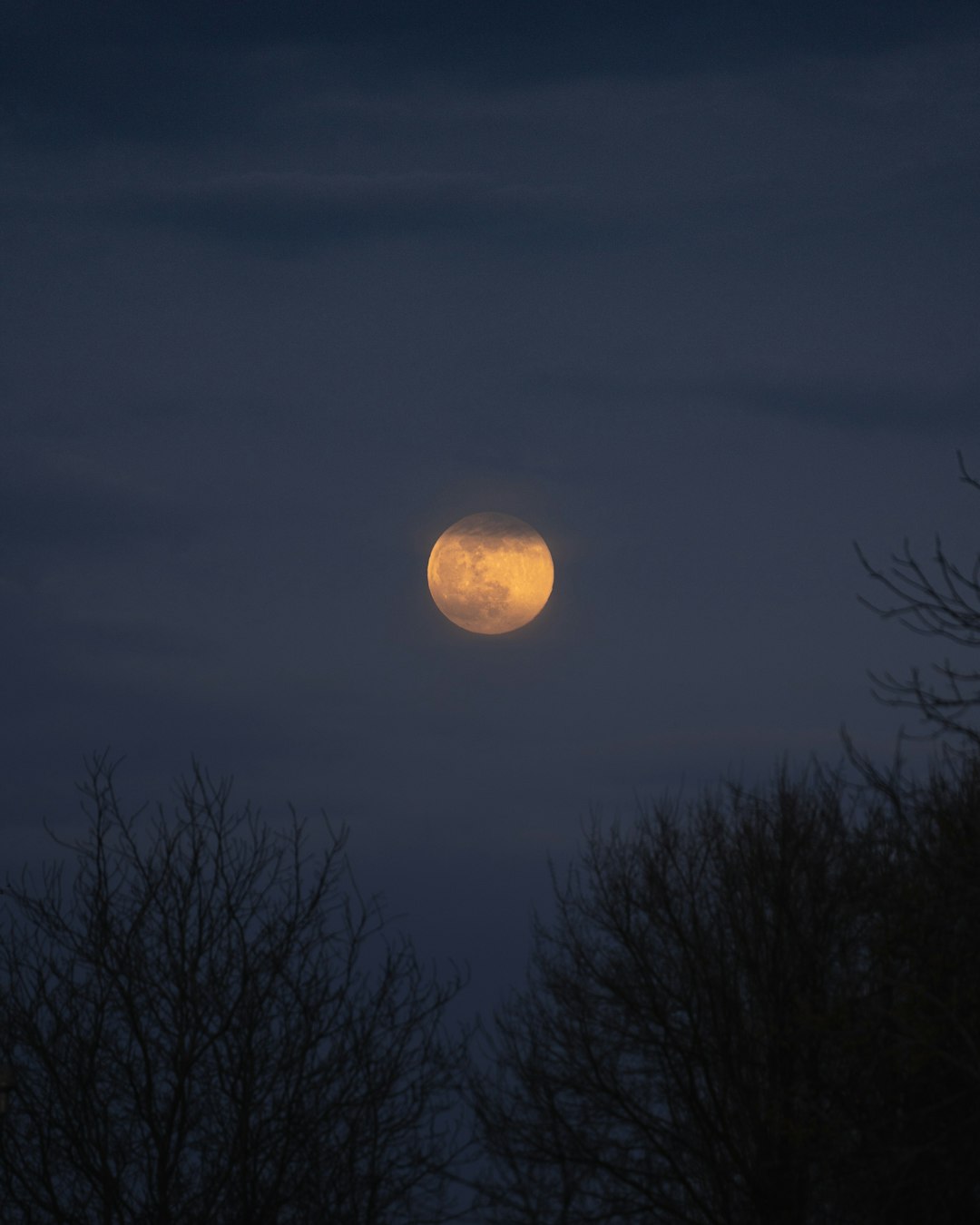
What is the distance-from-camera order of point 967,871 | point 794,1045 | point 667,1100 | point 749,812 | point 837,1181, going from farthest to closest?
Answer: 1. point 749,812
2. point 667,1100
3. point 794,1045
4. point 837,1181
5. point 967,871

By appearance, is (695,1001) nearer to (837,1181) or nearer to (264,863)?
(837,1181)

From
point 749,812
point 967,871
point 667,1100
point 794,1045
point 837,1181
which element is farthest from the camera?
point 749,812

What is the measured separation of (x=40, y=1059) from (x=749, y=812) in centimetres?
1131

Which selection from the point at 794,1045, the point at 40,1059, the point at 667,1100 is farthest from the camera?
the point at 667,1100

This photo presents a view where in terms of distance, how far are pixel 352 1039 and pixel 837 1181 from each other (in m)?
5.48

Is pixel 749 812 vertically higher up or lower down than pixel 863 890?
higher up

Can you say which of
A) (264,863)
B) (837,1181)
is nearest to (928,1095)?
(837,1181)

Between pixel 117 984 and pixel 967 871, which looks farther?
pixel 117 984

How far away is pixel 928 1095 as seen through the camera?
14445mm

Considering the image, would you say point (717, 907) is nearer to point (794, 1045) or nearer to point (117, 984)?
point (794, 1045)

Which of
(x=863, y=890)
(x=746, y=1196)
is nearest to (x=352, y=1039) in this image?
(x=863, y=890)

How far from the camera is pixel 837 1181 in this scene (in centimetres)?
1554

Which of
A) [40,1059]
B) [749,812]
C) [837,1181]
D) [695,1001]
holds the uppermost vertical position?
[749,812]

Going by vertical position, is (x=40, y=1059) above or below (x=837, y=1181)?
above
